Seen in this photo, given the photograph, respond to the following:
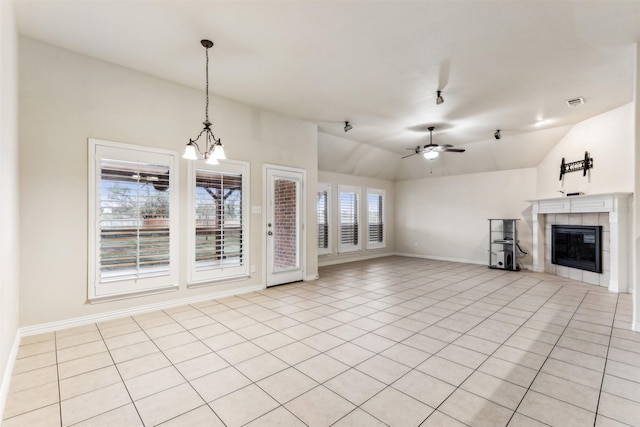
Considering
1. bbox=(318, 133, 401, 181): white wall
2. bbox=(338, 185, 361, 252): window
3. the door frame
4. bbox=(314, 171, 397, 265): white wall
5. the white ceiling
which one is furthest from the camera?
bbox=(338, 185, 361, 252): window

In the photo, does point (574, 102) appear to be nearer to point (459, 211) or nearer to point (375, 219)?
point (459, 211)

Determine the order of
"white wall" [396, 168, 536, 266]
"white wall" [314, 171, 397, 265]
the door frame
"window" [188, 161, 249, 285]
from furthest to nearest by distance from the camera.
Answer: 1. "white wall" [314, 171, 397, 265]
2. "white wall" [396, 168, 536, 266]
3. the door frame
4. "window" [188, 161, 249, 285]

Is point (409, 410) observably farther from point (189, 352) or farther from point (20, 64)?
point (20, 64)

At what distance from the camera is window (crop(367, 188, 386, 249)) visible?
29.2ft

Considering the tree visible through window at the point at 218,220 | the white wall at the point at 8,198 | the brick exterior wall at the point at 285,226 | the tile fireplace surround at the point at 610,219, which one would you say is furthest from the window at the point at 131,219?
the tile fireplace surround at the point at 610,219

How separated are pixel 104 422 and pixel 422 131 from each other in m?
6.33

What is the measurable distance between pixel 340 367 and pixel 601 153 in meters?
6.15

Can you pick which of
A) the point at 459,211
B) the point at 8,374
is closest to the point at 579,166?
the point at 459,211

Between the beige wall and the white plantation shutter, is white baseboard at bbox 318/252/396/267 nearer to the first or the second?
the beige wall

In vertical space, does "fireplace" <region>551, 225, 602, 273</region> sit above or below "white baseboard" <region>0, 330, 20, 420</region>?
above

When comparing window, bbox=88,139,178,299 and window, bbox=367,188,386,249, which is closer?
window, bbox=88,139,178,299

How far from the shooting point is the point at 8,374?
7.31ft

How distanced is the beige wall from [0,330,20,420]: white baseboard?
16.4 inches

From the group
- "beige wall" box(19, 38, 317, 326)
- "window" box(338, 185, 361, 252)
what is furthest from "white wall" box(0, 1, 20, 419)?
"window" box(338, 185, 361, 252)
